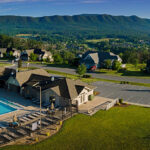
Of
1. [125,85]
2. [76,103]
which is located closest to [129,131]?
[76,103]

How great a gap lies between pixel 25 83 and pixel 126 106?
75.9ft

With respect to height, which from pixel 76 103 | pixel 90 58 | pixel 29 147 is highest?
pixel 90 58

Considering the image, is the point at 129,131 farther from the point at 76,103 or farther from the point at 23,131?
the point at 23,131

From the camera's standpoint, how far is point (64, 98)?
116 ft

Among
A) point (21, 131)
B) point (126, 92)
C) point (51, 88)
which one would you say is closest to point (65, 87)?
point (51, 88)

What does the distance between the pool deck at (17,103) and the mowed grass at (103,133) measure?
28.9ft

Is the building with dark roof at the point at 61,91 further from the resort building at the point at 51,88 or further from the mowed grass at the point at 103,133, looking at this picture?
the mowed grass at the point at 103,133

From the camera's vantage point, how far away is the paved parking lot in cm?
4316

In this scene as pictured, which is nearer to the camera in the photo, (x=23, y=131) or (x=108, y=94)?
(x=23, y=131)

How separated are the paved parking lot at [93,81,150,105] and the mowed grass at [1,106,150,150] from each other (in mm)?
9672

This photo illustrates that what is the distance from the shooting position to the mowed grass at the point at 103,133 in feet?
74.5

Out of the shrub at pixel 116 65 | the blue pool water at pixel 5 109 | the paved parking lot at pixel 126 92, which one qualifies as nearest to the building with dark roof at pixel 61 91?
the blue pool water at pixel 5 109

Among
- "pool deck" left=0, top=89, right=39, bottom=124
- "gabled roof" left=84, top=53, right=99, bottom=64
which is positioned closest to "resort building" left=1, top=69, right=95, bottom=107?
"pool deck" left=0, top=89, right=39, bottom=124

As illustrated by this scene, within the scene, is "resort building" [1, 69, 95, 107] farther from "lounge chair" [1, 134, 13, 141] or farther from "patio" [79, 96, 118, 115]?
"lounge chair" [1, 134, 13, 141]
